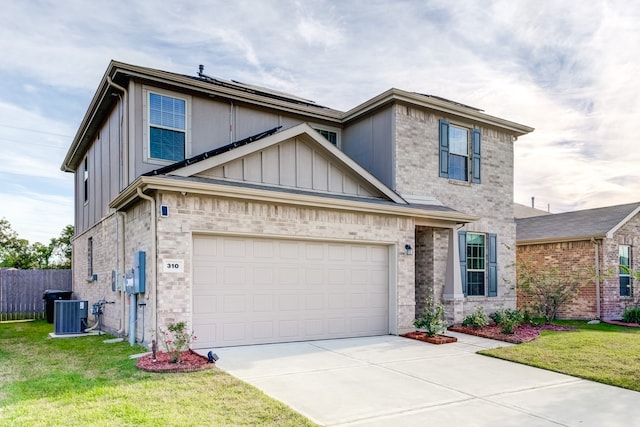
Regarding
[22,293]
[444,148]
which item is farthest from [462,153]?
[22,293]

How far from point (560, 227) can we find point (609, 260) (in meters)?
2.18

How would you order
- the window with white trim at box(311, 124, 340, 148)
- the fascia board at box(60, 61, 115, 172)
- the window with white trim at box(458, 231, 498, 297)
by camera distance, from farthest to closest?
the window with white trim at box(311, 124, 340, 148) < the window with white trim at box(458, 231, 498, 297) < the fascia board at box(60, 61, 115, 172)

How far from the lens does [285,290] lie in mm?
9836

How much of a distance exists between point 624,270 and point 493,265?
5.86 m

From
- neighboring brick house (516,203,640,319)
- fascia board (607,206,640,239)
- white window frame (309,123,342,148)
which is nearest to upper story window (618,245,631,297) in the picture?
neighboring brick house (516,203,640,319)

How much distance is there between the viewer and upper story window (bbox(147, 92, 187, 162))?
10734mm

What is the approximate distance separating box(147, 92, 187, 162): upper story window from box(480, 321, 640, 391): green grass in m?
8.01

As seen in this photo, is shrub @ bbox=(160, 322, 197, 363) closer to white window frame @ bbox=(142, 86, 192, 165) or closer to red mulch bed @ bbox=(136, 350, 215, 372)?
red mulch bed @ bbox=(136, 350, 215, 372)

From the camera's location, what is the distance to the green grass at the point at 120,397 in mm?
4891

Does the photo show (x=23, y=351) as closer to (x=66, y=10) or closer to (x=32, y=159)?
(x=66, y=10)

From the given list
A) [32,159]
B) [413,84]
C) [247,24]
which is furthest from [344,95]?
[32,159]

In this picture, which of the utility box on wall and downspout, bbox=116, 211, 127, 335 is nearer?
downspout, bbox=116, 211, 127, 335

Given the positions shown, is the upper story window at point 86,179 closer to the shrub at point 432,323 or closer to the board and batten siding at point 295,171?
the board and batten siding at point 295,171

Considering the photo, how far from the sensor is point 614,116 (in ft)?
44.5
